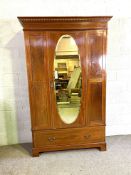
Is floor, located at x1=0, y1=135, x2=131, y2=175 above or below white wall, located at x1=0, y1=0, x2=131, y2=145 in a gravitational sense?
below

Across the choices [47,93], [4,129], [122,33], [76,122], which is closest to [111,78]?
[122,33]

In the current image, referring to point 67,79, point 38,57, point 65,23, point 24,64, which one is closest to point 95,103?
point 67,79

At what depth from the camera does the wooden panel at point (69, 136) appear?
8.37ft

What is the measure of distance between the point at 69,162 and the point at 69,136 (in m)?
0.33

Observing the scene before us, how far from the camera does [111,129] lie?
3.21m

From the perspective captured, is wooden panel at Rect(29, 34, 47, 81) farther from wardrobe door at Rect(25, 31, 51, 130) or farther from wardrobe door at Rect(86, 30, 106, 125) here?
wardrobe door at Rect(86, 30, 106, 125)

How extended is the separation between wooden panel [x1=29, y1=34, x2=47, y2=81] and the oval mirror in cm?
16

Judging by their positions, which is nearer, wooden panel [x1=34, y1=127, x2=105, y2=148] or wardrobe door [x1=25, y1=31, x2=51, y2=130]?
wardrobe door [x1=25, y1=31, x2=51, y2=130]

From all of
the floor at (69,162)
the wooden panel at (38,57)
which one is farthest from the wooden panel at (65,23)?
the floor at (69,162)

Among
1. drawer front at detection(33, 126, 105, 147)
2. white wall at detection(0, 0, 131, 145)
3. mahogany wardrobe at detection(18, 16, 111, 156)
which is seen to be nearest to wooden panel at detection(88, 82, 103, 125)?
mahogany wardrobe at detection(18, 16, 111, 156)

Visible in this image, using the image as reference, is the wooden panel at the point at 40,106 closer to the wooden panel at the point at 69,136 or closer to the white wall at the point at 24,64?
the wooden panel at the point at 69,136

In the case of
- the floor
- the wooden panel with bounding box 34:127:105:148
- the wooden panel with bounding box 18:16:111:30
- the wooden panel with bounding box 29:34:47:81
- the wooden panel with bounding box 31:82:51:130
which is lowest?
the floor

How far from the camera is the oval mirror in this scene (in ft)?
7.79

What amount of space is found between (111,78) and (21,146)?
1745mm
